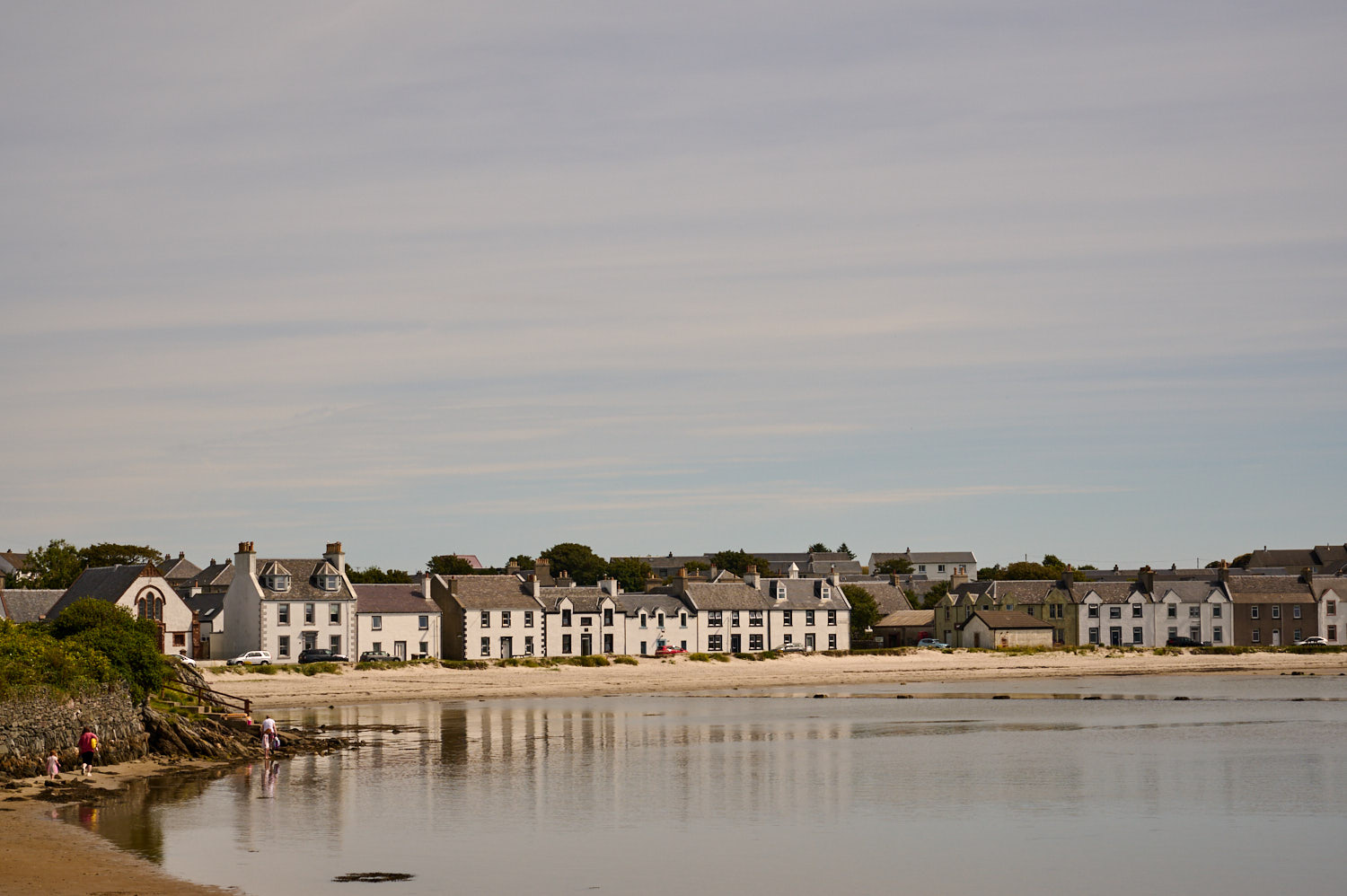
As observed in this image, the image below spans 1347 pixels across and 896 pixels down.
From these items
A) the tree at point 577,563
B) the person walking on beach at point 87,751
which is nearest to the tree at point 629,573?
the tree at point 577,563

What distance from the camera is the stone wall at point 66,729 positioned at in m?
37.9

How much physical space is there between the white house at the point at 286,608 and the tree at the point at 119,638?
45.3 meters

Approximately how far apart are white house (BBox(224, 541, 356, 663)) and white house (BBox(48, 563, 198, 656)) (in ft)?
17.4

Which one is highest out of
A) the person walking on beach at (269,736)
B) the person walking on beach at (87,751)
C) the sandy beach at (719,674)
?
the person walking on beach at (87,751)

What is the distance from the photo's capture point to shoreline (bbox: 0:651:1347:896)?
26656 millimetres

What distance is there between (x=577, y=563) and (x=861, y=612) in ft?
151

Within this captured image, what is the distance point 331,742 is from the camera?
52.2 metres

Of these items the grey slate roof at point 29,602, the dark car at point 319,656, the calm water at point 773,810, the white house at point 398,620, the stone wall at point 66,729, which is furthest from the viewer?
the white house at point 398,620

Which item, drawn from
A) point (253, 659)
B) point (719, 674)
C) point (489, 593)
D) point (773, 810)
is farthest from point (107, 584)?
point (773, 810)

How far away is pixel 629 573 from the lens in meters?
165

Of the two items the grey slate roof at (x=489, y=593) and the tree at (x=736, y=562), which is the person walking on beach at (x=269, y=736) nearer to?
the grey slate roof at (x=489, y=593)

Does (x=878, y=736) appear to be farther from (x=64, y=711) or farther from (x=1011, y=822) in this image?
(x=64, y=711)

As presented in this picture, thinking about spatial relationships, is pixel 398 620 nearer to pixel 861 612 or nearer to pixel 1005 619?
pixel 861 612

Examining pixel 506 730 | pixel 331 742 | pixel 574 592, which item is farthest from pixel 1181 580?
pixel 331 742
